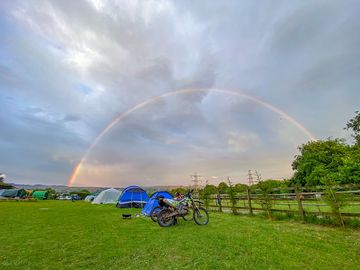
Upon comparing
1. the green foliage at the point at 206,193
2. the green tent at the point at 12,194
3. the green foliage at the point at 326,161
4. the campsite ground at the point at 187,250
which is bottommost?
the campsite ground at the point at 187,250

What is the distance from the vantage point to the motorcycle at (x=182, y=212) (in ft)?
27.9

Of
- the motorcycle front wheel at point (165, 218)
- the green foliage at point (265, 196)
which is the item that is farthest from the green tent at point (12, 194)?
the green foliage at point (265, 196)

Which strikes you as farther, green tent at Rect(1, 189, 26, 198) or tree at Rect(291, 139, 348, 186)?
green tent at Rect(1, 189, 26, 198)

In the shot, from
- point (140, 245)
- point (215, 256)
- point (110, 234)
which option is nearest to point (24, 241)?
point (110, 234)

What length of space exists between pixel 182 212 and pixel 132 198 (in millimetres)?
11800

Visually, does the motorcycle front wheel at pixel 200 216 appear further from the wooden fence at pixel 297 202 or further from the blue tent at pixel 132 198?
the blue tent at pixel 132 198

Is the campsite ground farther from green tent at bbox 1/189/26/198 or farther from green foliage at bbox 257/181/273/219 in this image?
green tent at bbox 1/189/26/198

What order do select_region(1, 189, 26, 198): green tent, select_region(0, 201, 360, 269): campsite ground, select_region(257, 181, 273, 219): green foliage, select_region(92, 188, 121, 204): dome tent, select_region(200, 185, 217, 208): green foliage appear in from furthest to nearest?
select_region(1, 189, 26, 198): green tent < select_region(92, 188, 121, 204): dome tent < select_region(200, 185, 217, 208): green foliage < select_region(257, 181, 273, 219): green foliage < select_region(0, 201, 360, 269): campsite ground

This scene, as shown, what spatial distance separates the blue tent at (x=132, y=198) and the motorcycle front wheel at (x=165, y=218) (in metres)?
11.5

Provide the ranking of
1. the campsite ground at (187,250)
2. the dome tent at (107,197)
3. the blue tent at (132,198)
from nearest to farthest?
1. the campsite ground at (187,250)
2. the blue tent at (132,198)
3. the dome tent at (107,197)

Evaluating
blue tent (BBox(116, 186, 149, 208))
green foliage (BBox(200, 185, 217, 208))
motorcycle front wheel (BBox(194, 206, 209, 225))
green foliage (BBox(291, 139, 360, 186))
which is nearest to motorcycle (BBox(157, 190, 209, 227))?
motorcycle front wheel (BBox(194, 206, 209, 225))

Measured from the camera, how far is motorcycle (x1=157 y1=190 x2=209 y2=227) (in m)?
8.50

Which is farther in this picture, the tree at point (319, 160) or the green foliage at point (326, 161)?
the tree at point (319, 160)

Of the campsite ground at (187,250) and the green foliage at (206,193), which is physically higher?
the green foliage at (206,193)
